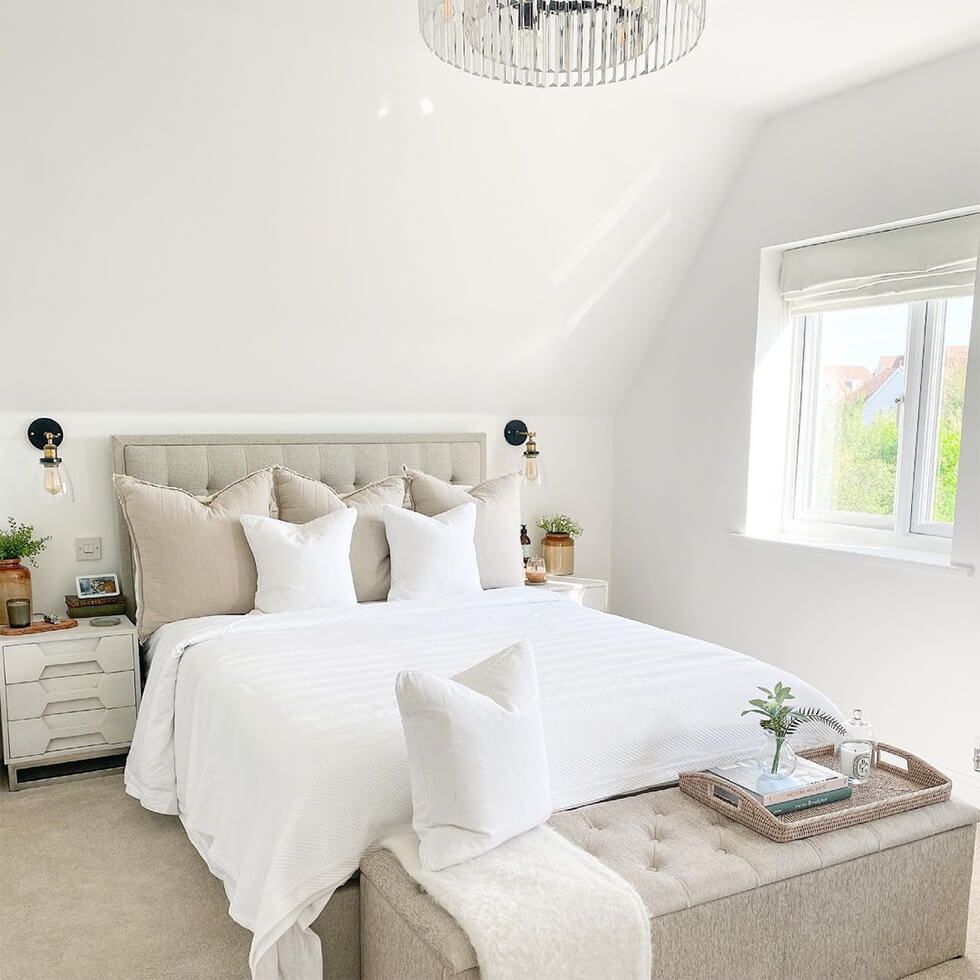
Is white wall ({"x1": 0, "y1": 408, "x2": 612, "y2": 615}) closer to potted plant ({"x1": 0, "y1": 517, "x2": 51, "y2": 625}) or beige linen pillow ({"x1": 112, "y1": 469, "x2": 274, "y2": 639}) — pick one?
potted plant ({"x1": 0, "y1": 517, "x2": 51, "y2": 625})

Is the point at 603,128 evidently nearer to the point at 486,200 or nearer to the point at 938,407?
the point at 486,200

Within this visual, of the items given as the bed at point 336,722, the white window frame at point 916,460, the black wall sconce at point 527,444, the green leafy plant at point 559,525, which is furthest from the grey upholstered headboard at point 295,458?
the white window frame at point 916,460

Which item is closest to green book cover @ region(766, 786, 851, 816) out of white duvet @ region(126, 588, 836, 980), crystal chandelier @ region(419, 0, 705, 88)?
white duvet @ region(126, 588, 836, 980)

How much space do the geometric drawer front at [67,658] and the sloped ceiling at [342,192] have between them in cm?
90

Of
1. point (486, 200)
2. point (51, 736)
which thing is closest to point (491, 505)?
point (486, 200)

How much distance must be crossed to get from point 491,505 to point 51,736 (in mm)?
1767

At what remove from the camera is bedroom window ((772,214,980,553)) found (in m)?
3.28

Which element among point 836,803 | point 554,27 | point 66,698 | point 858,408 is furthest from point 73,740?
point 858,408

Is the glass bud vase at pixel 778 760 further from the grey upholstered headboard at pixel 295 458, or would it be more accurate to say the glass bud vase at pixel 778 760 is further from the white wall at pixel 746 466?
the grey upholstered headboard at pixel 295 458

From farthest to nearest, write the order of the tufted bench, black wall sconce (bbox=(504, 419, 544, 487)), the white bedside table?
black wall sconce (bbox=(504, 419, 544, 487)) < the white bedside table < the tufted bench

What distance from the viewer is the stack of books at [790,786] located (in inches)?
82.2

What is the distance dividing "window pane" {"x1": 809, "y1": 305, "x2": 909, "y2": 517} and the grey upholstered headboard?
1465mm

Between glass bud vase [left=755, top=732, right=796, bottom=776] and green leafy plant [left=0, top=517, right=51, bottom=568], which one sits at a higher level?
green leafy plant [left=0, top=517, right=51, bottom=568]

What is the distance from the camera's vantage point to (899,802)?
2.17 metres
